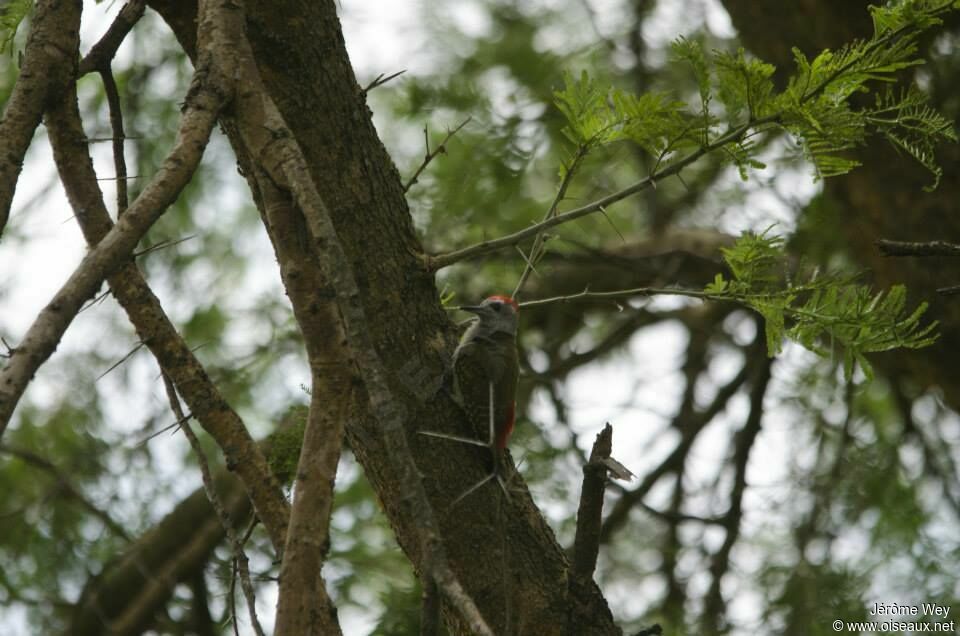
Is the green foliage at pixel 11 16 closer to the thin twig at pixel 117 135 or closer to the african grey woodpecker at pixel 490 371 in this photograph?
the thin twig at pixel 117 135

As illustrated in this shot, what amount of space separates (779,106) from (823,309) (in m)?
0.57

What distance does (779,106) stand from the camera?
8.56 feet

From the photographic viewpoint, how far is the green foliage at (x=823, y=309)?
→ 274cm

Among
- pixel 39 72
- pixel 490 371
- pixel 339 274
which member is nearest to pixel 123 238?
pixel 339 274

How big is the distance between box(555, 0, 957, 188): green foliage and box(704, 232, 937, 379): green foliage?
29 cm

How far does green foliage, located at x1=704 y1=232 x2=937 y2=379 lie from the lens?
2.74 m

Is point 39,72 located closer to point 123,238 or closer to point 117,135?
point 117,135

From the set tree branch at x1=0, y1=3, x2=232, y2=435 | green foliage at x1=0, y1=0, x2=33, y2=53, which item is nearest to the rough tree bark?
green foliage at x1=0, y1=0, x2=33, y2=53

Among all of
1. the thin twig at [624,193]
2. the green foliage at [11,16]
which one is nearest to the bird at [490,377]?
the thin twig at [624,193]

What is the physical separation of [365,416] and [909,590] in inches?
159

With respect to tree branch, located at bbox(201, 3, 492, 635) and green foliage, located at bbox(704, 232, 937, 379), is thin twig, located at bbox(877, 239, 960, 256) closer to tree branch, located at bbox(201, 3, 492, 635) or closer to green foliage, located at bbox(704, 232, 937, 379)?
green foliage, located at bbox(704, 232, 937, 379)

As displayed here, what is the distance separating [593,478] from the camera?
273cm

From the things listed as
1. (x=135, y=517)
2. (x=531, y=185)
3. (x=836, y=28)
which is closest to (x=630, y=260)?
(x=531, y=185)

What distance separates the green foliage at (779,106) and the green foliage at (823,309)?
0.29 meters
